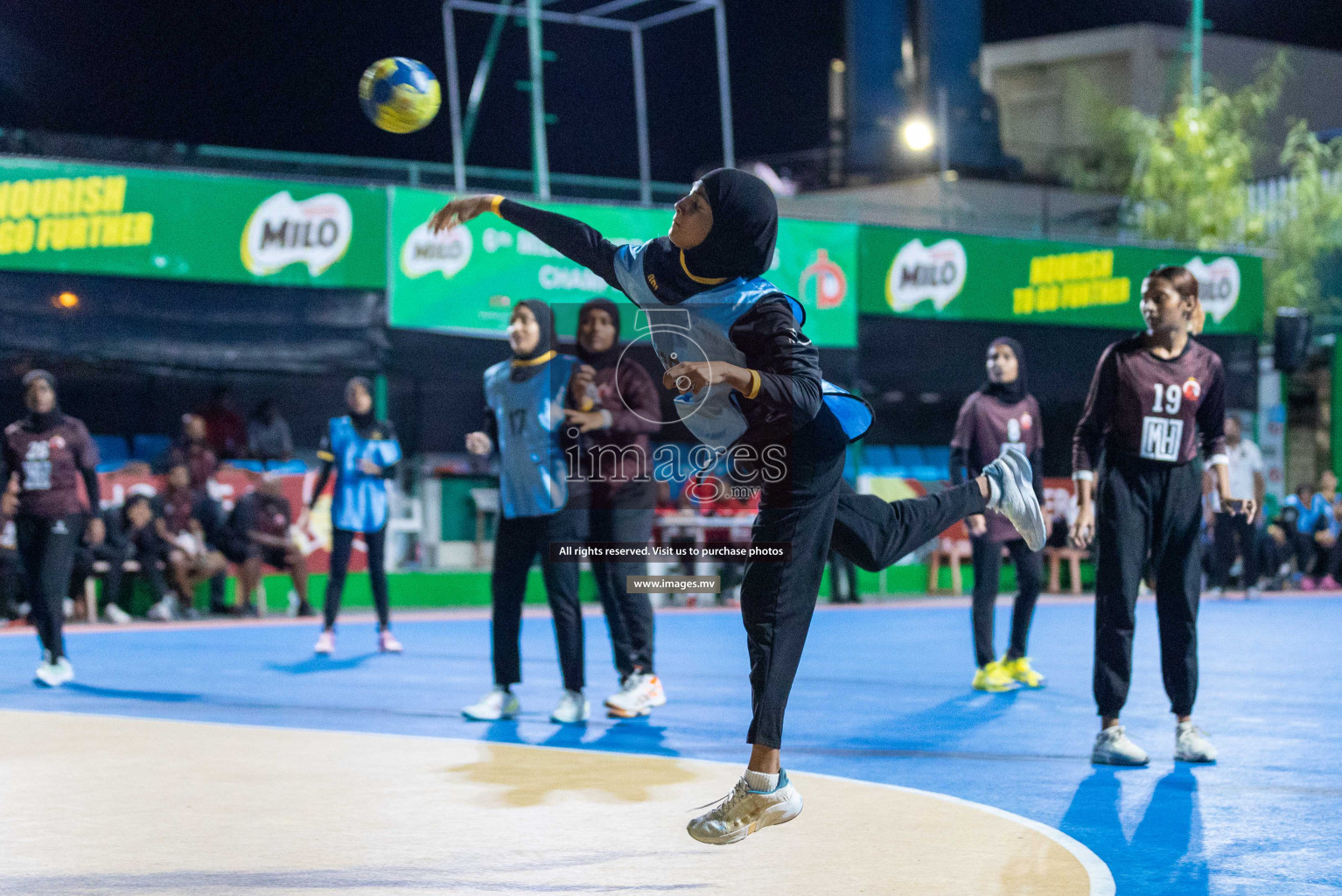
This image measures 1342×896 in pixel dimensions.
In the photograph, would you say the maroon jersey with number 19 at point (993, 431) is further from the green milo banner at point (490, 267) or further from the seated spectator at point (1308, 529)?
the seated spectator at point (1308, 529)

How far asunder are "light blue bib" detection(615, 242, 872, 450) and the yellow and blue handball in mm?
2247

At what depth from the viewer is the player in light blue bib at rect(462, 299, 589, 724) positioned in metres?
7.66

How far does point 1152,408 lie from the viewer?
21.2 ft

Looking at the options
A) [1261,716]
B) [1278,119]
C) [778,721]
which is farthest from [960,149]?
[778,721]

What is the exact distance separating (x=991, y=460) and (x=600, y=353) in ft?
9.23

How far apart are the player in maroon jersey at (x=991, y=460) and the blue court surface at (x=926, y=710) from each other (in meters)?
0.28

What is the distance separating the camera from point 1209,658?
36.3 feet

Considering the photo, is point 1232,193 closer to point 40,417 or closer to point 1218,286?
point 1218,286

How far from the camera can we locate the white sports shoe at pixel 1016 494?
5.62 metres

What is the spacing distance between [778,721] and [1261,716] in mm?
4275

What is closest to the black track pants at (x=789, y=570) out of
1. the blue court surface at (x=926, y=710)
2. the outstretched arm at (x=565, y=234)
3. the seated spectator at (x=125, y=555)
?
the outstretched arm at (x=565, y=234)

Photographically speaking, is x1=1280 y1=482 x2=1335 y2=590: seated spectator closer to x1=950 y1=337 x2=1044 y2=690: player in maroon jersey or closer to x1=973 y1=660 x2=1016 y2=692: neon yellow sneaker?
x1=950 y1=337 x2=1044 y2=690: player in maroon jersey

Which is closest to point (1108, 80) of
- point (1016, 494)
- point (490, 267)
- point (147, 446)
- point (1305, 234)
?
point (1305, 234)

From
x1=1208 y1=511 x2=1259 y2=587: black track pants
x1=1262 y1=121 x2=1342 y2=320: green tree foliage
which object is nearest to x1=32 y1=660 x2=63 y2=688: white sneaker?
x1=1208 y1=511 x2=1259 y2=587: black track pants
